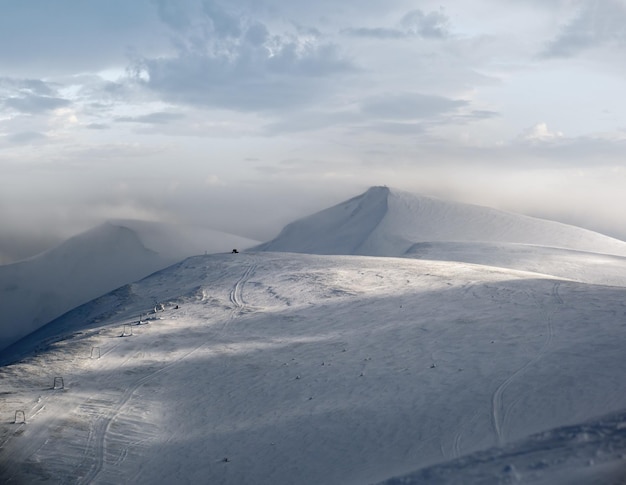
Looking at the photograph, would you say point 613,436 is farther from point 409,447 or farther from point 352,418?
A: point 352,418

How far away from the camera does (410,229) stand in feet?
324

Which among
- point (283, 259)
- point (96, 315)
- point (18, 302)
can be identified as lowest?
point (18, 302)

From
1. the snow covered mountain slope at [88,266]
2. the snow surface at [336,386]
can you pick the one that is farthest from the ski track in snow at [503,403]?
the snow covered mountain slope at [88,266]

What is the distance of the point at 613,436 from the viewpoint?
43.3 feet

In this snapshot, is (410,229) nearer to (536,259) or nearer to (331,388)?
(536,259)

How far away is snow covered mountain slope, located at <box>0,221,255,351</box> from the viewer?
98.9 metres

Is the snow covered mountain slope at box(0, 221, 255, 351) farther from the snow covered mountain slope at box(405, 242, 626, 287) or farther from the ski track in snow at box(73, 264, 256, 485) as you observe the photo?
the ski track in snow at box(73, 264, 256, 485)

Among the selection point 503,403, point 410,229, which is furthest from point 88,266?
point 503,403

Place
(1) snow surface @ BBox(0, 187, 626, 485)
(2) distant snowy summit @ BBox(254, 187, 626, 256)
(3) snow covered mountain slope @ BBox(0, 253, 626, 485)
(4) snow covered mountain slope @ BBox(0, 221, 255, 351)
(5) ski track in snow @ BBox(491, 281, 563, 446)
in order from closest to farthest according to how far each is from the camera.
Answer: (1) snow surface @ BBox(0, 187, 626, 485), (5) ski track in snow @ BBox(491, 281, 563, 446), (3) snow covered mountain slope @ BBox(0, 253, 626, 485), (2) distant snowy summit @ BBox(254, 187, 626, 256), (4) snow covered mountain slope @ BBox(0, 221, 255, 351)

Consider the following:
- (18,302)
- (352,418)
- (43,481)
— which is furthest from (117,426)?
(18,302)

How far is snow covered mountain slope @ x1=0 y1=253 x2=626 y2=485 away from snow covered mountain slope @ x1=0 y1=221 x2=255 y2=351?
6313 centimetres

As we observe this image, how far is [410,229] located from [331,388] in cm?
7368

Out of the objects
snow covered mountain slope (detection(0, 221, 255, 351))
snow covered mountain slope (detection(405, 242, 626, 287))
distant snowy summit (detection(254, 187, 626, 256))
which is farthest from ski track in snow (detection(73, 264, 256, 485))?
snow covered mountain slope (detection(0, 221, 255, 351))

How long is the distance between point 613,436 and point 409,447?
906cm
